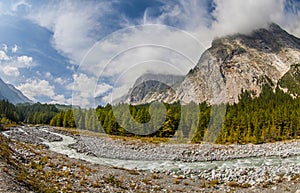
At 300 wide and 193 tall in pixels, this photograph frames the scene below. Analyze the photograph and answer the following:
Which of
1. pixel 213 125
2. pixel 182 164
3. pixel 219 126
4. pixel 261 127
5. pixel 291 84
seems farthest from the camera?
pixel 291 84

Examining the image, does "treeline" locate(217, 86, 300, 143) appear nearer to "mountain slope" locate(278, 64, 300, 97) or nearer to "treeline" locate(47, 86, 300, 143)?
"treeline" locate(47, 86, 300, 143)

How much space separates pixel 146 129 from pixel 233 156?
34.1 meters

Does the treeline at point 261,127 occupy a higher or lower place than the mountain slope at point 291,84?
lower

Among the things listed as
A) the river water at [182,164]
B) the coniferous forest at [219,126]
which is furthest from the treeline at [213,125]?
the river water at [182,164]

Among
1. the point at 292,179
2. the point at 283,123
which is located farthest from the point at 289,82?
the point at 292,179

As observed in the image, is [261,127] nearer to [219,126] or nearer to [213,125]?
[219,126]

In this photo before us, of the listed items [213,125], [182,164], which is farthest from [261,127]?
[182,164]

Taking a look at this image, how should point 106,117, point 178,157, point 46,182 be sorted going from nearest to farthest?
point 46,182 → point 178,157 → point 106,117

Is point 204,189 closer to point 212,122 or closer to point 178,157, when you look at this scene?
point 178,157

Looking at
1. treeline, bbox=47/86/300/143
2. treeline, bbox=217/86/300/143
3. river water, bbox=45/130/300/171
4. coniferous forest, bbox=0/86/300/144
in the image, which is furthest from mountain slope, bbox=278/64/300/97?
river water, bbox=45/130/300/171

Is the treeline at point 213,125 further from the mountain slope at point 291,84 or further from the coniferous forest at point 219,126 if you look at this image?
the mountain slope at point 291,84

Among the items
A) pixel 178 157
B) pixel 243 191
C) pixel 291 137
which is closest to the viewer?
pixel 243 191

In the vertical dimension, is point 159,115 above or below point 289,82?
Answer: below

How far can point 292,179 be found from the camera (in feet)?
57.7
